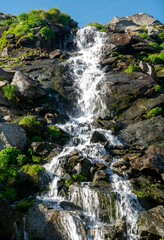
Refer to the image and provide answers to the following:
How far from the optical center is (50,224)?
866 cm

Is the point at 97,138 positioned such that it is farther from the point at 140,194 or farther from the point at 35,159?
the point at 140,194

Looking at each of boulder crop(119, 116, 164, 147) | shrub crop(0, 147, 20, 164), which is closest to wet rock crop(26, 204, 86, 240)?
shrub crop(0, 147, 20, 164)

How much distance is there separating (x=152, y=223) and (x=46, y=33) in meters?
35.9

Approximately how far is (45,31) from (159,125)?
1122 inches

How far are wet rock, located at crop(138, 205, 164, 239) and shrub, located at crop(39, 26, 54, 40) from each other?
34.3 m

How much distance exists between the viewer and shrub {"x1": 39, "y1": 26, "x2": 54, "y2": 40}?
3622cm

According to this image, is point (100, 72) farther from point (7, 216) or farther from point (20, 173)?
point (7, 216)

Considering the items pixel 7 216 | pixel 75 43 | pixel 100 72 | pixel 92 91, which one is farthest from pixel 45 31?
pixel 7 216

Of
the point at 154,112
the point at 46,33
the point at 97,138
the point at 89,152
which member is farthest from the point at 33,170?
the point at 46,33

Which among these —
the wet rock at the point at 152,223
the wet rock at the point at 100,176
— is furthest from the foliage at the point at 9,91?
the wet rock at the point at 152,223

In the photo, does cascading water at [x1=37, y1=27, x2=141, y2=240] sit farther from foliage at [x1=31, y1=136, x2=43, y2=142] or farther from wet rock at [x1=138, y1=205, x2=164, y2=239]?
foliage at [x1=31, y1=136, x2=43, y2=142]

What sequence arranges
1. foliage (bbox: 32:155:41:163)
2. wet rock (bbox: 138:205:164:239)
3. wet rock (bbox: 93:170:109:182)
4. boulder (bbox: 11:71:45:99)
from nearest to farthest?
wet rock (bbox: 138:205:164:239)
wet rock (bbox: 93:170:109:182)
foliage (bbox: 32:155:41:163)
boulder (bbox: 11:71:45:99)

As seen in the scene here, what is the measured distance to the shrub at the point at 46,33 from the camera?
36.2 metres

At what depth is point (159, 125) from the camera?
18.4m
